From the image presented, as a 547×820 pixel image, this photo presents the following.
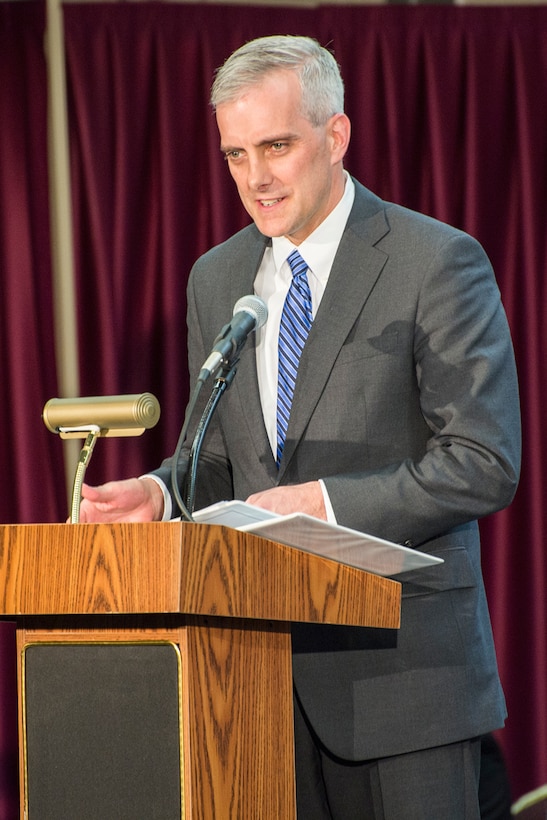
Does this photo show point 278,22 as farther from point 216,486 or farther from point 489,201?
point 216,486

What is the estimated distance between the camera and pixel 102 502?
1778 millimetres

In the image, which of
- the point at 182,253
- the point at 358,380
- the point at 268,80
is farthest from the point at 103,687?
the point at 182,253

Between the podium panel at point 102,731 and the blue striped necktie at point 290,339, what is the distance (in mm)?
694

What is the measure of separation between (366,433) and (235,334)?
384 mm

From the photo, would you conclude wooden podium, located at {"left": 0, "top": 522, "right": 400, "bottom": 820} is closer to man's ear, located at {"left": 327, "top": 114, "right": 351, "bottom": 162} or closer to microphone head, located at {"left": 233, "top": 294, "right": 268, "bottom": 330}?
microphone head, located at {"left": 233, "top": 294, "right": 268, "bottom": 330}

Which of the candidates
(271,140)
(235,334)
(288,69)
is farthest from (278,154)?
(235,334)

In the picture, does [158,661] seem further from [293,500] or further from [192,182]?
[192,182]

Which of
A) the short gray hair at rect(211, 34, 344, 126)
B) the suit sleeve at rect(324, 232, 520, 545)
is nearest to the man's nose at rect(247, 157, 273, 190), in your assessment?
the short gray hair at rect(211, 34, 344, 126)

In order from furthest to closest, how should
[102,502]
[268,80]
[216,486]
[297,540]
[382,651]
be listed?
[216,486]
[268,80]
[382,651]
[102,502]
[297,540]

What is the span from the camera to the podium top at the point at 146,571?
1.36 metres

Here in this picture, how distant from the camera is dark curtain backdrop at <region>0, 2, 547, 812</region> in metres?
3.83

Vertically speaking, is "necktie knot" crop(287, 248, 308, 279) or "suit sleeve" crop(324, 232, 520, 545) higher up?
"necktie knot" crop(287, 248, 308, 279)

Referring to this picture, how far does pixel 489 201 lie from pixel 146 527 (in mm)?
2880

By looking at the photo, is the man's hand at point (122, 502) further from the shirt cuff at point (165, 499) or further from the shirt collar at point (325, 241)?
the shirt collar at point (325, 241)
